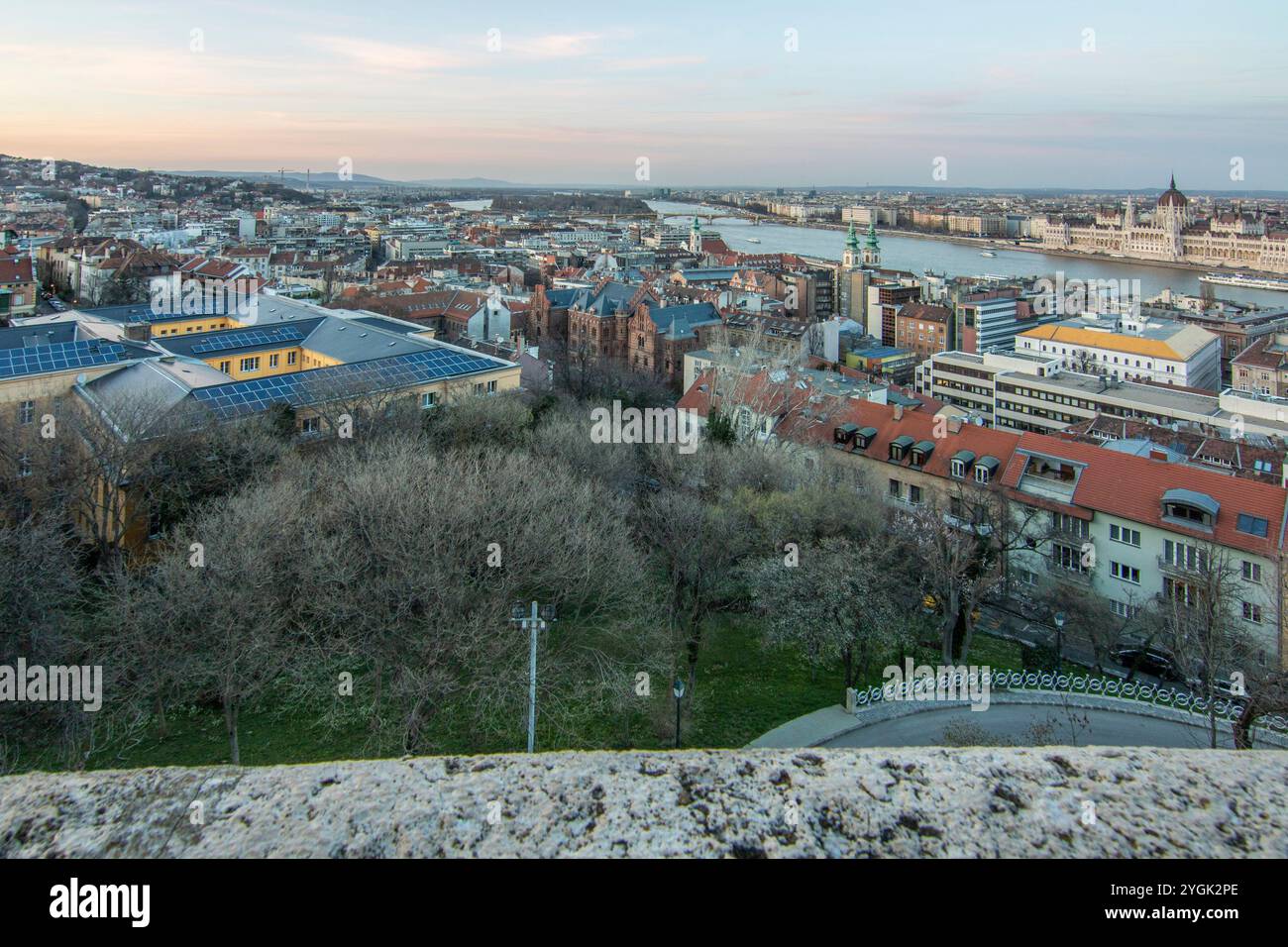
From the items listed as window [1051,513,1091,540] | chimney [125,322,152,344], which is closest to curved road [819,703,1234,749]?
window [1051,513,1091,540]

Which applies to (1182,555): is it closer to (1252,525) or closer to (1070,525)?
(1252,525)

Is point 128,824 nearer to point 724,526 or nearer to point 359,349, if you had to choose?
point 724,526

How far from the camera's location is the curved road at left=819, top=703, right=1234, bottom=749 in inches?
445

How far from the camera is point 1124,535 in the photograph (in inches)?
769

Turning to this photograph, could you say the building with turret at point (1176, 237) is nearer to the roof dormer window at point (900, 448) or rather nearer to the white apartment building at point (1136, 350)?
the white apartment building at point (1136, 350)

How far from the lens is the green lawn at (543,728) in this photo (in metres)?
10.1

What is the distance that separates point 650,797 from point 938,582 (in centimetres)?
1392

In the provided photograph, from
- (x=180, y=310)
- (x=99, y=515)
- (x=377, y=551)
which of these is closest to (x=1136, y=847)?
(x=377, y=551)

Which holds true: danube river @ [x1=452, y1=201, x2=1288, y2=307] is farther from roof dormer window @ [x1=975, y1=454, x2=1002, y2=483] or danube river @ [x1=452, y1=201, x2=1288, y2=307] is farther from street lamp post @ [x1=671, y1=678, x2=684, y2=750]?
street lamp post @ [x1=671, y1=678, x2=684, y2=750]

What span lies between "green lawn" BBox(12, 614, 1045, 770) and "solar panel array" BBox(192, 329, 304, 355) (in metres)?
16.7

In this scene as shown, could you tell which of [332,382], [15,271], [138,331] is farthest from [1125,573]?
[15,271]
